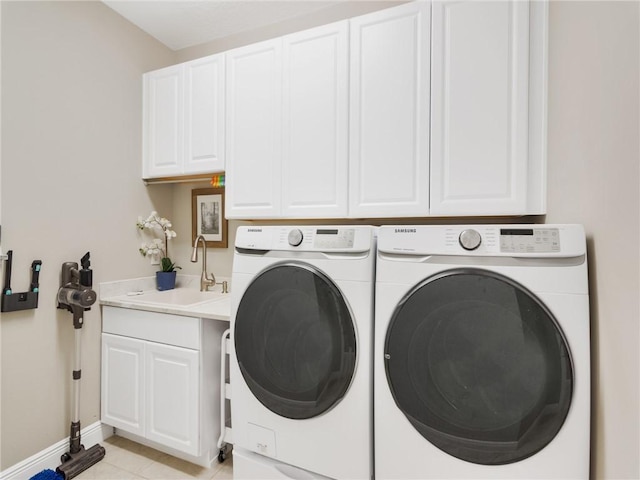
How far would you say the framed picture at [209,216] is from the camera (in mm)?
2387

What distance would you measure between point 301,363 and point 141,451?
143 cm

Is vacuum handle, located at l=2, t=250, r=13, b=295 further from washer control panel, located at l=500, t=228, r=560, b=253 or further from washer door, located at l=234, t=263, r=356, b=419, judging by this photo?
washer control panel, located at l=500, t=228, r=560, b=253

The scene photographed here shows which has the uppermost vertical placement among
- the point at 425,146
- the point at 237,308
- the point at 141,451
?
the point at 425,146

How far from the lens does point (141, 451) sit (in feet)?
6.27

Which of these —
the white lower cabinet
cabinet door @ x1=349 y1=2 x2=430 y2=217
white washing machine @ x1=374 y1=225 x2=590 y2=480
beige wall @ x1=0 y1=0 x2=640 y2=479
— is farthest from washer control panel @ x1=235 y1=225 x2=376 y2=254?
beige wall @ x1=0 y1=0 x2=640 y2=479

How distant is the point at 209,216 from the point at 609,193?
2266 mm

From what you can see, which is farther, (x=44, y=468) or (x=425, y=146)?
(x=44, y=468)

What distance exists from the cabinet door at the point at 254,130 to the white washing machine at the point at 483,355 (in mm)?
947

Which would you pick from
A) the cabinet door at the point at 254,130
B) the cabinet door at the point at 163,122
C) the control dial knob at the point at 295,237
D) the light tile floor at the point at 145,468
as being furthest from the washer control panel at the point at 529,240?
the cabinet door at the point at 163,122

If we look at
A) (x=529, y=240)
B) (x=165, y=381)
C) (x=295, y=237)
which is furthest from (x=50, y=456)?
(x=529, y=240)

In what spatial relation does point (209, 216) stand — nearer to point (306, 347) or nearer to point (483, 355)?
point (306, 347)

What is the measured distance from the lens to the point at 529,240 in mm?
996

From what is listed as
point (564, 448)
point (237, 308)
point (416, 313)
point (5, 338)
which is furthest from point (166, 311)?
point (564, 448)

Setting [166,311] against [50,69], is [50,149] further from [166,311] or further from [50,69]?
[166,311]
